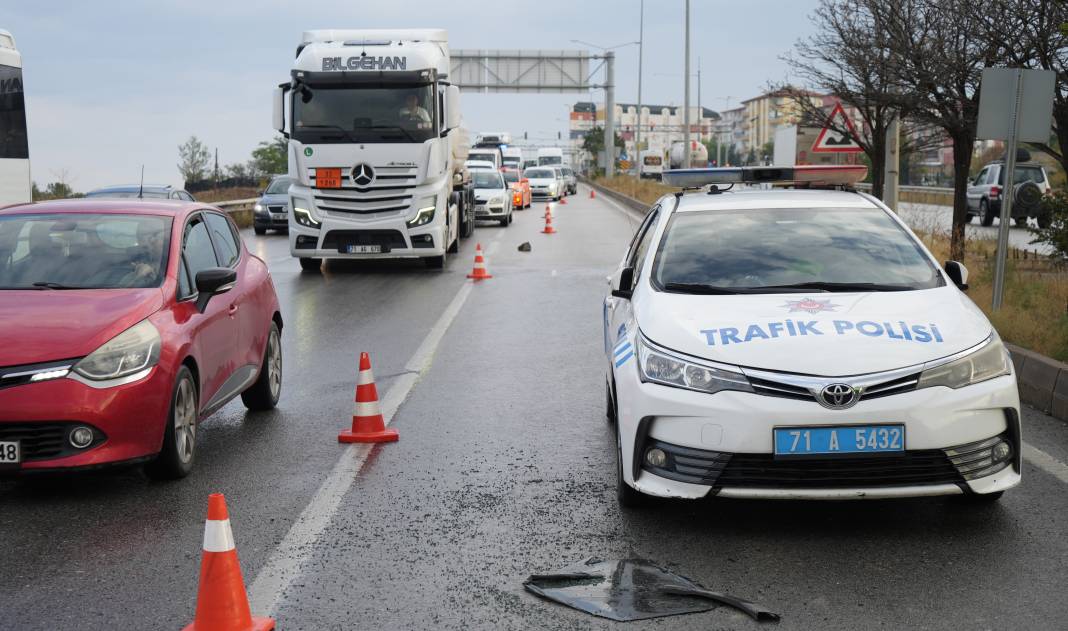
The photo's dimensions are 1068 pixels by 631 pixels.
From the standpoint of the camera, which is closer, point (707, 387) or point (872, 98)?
point (707, 387)

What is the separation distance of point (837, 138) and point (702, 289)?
14627mm

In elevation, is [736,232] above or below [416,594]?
above

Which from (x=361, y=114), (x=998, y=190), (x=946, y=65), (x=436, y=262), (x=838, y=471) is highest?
(x=946, y=65)

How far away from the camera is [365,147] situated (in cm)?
1959

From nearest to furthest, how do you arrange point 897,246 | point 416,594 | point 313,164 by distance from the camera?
point 416,594
point 897,246
point 313,164

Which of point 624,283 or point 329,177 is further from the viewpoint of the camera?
point 329,177

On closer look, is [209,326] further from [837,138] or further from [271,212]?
[271,212]

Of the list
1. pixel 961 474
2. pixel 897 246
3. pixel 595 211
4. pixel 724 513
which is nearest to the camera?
pixel 961 474

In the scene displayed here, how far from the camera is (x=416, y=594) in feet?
→ 15.6

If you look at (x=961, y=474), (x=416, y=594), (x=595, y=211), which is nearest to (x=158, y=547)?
(x=416, y=594)

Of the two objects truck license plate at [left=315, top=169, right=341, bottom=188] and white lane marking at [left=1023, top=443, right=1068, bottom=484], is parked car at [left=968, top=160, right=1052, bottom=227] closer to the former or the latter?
truck license plate at [left=315, top=169, right=341, bottom=188]

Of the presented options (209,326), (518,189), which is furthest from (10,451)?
(518,189)

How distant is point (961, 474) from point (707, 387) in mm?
1136

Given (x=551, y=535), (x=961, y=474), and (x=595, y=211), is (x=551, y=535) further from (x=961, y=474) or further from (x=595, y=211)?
(x=595, y=211)
